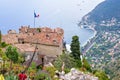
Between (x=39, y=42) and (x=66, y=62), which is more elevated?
(x=39, y=42)

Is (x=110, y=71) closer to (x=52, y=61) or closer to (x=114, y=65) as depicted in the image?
(x=114, y=65)

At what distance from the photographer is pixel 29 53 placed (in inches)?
1428

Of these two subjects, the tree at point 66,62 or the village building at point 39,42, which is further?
the village building at point 39,42

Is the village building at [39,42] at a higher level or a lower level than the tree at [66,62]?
higher

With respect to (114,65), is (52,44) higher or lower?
higher

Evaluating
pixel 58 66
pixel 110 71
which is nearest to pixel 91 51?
pixel 110 71

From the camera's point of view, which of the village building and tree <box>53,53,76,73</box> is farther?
the village building

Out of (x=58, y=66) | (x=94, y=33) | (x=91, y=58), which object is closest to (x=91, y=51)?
(x=91, y=58)

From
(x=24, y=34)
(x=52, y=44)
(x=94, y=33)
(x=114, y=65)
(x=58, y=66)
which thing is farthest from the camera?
(x=94, y=33)

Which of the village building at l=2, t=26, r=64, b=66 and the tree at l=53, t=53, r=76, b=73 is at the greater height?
the village building at l=2, t=26, r=64, b=66

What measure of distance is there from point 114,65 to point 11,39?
80870 millimetres

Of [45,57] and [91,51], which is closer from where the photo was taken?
[45,57]

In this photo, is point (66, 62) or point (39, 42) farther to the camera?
point (39, 42)

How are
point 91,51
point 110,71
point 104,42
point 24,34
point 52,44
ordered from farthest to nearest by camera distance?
point 104,42
point 91,51
point 110,71
point 24,34
point 52,44
